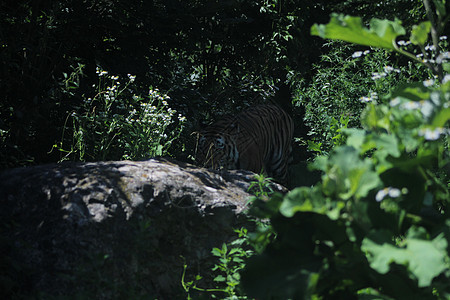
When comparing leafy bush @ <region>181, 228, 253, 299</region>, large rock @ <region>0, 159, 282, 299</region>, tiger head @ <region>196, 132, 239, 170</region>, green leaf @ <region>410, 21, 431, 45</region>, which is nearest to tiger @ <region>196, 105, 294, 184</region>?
tiger head @ <region>196, 132, 239, 170</region>

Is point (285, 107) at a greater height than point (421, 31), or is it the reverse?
point (421, 31)

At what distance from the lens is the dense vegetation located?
2174 mm

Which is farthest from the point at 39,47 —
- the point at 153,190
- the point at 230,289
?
the point at 230,289

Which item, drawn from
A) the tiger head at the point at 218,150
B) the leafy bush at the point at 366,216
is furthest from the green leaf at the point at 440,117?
the tiger head at the point at 218,150

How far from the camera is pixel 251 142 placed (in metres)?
6.82

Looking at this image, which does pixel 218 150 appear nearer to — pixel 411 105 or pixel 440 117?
pixel 411 105

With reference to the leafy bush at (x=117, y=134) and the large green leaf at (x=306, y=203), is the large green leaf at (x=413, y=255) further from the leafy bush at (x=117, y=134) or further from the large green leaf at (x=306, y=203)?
the leafy bush at (x=117, y=134)

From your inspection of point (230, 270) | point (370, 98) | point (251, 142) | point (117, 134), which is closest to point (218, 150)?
point (251, 142)

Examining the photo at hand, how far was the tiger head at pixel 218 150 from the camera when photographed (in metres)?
5.75

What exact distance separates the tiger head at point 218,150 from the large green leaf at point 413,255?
364 cm

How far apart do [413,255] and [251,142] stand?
4.88 m

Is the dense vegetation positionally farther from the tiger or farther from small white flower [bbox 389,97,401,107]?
the tiger

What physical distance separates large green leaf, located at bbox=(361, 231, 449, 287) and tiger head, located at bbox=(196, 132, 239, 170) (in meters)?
3.64

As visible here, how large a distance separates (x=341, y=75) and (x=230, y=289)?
159 inches
